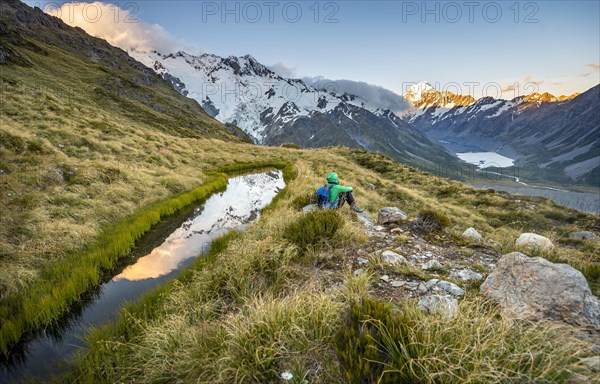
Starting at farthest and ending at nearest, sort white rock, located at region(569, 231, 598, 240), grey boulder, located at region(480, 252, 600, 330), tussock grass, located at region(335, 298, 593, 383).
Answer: white rock, located at region(569, 231, 598, 240)
grey boulder, located at region(480, 252, 600, 330)
tussock grass, located at region(335, 298, 593, 383)

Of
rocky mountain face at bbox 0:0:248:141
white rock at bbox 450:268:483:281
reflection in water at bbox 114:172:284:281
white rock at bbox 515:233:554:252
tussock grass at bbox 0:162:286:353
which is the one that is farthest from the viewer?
rocky mountain face at bbox 0:0:248:141

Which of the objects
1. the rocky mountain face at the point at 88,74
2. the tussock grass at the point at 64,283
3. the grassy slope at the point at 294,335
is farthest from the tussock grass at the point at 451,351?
the rocky mountain face at the point at 88,74

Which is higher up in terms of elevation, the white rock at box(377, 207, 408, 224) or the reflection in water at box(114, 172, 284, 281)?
the white rock at box(377, 207, 408, 224)

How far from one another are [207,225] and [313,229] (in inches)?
327

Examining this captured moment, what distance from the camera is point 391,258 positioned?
6.78 m

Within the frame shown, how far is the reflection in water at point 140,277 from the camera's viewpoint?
18.0 feet

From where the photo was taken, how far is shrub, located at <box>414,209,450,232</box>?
9620 millimetres

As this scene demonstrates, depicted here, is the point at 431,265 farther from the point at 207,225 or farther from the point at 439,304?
the point at 207,225

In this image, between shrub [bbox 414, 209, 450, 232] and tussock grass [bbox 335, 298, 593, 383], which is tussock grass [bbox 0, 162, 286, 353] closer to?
tussock grass [bbox 335, 298, 593, 383]

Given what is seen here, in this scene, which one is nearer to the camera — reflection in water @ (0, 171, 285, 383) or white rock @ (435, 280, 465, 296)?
white rock @ (435, 280, 465, 296)

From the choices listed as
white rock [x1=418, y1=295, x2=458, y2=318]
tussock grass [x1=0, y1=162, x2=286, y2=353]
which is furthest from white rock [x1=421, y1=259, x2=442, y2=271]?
tussock grass [x1=0, y1=162, x2=286, y2=353]

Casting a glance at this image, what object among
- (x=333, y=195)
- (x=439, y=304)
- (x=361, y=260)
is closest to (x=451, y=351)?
(x=439, y=304)

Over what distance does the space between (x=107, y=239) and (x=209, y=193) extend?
10765 millimetres

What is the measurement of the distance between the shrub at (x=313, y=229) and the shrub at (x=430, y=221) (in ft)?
9.94
